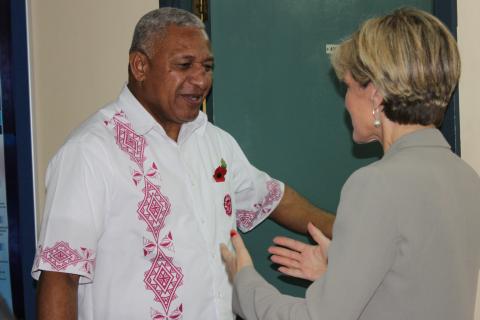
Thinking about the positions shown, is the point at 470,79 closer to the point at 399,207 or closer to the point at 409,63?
the point at 409,63

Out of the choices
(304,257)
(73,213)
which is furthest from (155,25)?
(304,257)

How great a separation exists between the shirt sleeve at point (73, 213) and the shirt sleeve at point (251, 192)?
21.9 inches

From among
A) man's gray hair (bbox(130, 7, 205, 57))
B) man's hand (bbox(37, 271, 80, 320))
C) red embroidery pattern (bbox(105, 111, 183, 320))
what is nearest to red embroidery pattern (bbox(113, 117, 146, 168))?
red embroidery pattern (bbox(105, 111, 183, 320))

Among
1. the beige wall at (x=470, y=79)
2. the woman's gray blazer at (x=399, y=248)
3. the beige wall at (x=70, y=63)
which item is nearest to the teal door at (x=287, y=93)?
the beige wall at (x=470, y=79)

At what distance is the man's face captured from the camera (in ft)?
6.20

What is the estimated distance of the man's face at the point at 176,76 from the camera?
6.20 feet

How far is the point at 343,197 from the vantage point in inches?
50.5

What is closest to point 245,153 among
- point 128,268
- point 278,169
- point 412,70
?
point 278,169

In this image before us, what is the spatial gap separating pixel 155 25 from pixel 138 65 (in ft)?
0.44

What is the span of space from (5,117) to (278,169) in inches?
41.2

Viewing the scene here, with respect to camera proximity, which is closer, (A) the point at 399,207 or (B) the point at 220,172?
(A) the point at 399,207

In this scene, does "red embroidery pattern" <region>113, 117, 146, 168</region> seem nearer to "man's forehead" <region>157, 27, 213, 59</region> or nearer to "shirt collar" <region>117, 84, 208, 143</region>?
"shirt collar" <region>117, 84, 208, 143</region>

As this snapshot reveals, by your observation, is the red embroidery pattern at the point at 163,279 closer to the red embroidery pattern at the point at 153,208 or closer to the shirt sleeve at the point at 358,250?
the red embroidery pattern at the point at 153,208

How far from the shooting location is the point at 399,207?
123 cm
